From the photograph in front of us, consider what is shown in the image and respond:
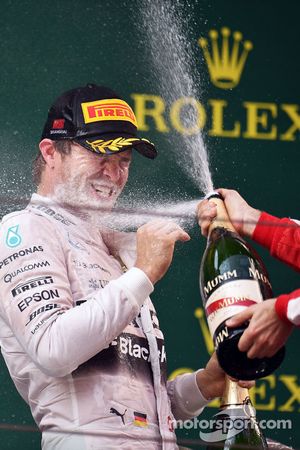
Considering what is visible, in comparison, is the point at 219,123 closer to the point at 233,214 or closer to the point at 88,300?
the point at 233,214

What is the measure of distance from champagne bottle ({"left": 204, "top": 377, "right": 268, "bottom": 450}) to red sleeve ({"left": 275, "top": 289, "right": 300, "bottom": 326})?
0.31 m

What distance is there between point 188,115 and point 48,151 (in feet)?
1.49

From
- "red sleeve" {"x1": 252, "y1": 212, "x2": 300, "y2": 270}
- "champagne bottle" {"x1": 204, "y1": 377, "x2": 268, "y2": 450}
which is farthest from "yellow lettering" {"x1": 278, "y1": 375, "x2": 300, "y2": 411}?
"red sleeve" {"x1": 252, "y1": 212, "x2": 300, "y2": 270}

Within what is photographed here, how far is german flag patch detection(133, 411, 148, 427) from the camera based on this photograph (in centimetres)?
153

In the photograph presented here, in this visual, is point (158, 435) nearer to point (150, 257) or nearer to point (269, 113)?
point (150, 257)

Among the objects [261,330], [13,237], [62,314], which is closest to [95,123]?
[13,237]

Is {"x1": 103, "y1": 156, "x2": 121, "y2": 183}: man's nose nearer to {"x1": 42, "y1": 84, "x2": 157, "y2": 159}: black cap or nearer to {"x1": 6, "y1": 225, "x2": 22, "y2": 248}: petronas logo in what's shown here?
{"x1": 42, "y1": 84, "x2": 157, "y2": 159}: black cap

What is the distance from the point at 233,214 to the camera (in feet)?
5.55

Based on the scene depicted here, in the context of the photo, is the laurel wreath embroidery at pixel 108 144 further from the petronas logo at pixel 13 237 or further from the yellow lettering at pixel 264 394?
the yellow lettering at pixel 264 394

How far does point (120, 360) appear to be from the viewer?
1547mm

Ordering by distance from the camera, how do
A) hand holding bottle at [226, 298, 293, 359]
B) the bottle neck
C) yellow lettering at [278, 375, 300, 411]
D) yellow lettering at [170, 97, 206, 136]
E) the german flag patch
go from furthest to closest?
yellow lettering at [170, 97, 206, 136] < yellow lettering at [278, 375, 300, 411] < the bottle neck < the german flag patch < hand holding bottle at [226, 298, 293, 359]

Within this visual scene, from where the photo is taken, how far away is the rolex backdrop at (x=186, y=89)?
6.59ft

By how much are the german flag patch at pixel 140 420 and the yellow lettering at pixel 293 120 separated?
797mm

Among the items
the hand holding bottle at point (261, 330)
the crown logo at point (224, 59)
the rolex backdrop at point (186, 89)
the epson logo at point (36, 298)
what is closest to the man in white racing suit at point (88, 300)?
the epson logo at point (36, 298)
